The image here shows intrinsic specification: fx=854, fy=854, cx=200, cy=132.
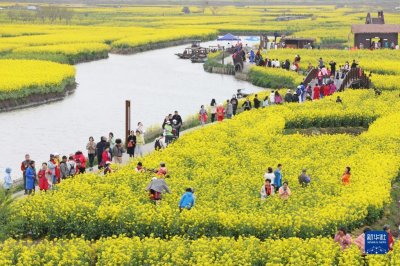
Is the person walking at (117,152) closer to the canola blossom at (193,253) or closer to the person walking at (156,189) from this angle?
the person walking at (156,189)

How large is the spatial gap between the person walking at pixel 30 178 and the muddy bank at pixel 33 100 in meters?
26.1

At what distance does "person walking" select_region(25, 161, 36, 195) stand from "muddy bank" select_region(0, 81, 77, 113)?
Answer: 2606 centimetres

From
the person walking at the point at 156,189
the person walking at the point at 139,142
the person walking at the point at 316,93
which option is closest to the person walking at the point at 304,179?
the person walking at the point at 156,189

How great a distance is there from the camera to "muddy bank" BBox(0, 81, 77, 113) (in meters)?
53.7

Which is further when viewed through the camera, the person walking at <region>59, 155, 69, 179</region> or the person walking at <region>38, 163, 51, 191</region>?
the person walking at <region>59, 155, 69, 179</region>

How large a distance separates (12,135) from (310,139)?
1717cm

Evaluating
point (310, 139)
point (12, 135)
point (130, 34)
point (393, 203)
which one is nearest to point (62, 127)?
point (12, 135)

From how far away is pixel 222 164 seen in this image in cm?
3070

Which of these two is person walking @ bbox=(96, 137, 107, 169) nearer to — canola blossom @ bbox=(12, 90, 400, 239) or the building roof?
canola blossom @ bbox=(12, 90, 400, 239)

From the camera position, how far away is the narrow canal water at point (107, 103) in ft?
142

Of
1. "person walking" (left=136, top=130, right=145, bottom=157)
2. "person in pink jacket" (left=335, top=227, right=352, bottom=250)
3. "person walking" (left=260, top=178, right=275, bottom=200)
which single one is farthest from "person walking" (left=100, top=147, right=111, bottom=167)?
"person in pink jacket" (left=335, top=227, right=352, bottom=250)

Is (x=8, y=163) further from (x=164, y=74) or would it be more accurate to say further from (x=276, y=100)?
(x=164, y=74)

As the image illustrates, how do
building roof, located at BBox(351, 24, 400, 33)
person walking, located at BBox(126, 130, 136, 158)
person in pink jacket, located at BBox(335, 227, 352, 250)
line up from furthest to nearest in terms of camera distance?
building roof, located at BBox(351, 24, 400, 33), person walking, located at BBox(126, 130, 136, 158), person in pink jacket, located at BBox(335, 227, 352, 250)

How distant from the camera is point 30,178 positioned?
27562 millimetres
